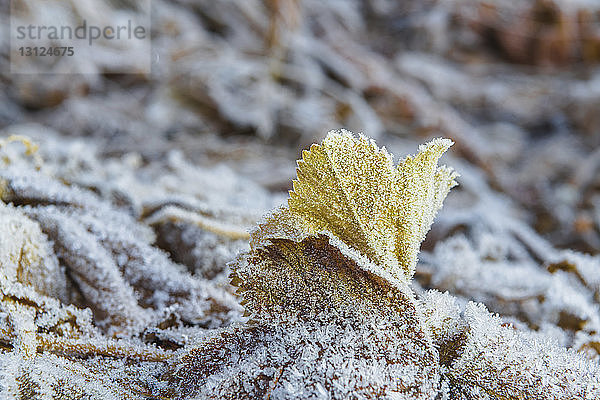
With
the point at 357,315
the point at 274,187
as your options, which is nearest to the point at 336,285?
the point at 357,315

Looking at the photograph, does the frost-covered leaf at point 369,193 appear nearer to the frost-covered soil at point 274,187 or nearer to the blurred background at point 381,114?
the frost-covered soil at point 274,187

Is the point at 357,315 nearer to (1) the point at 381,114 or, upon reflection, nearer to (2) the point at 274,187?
(2) the point at 274,187

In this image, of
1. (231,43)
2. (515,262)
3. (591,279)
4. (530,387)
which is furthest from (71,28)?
(530,387)

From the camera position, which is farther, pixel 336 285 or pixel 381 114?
pixel 381 114

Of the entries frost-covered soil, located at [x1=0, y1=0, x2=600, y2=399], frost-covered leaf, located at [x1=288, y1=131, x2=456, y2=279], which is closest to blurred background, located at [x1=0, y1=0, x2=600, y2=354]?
frost-covered soil, located at [x1=0, y1=0, x2=600, y2=399]

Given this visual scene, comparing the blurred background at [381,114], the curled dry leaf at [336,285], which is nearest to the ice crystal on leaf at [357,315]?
the curled dry leaf at [336,285]

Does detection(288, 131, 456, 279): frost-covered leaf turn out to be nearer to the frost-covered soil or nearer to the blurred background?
the frost-covered soil

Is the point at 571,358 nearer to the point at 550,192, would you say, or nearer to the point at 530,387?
the point at 530,387
